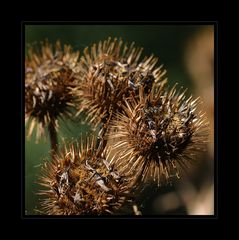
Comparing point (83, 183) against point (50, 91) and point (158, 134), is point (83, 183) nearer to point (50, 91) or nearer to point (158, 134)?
point (158, 134)

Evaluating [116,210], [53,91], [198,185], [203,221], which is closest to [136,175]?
[116,210]

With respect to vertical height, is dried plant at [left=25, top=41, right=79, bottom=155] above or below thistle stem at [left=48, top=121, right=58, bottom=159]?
above

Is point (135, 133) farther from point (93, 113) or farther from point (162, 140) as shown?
point (93, 113)

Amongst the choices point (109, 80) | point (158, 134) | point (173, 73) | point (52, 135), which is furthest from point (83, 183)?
point (173, 73)

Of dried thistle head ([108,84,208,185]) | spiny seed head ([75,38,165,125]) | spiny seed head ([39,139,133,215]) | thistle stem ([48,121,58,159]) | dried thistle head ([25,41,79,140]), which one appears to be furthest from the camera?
dried thistle head ([25,41,79,140])

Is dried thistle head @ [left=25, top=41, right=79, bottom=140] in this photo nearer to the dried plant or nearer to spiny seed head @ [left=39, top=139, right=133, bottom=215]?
the dried plant

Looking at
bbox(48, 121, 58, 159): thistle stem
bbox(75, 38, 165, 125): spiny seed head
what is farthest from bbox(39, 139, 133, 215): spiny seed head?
bbox(48, 121, 58, 159): thistle stem

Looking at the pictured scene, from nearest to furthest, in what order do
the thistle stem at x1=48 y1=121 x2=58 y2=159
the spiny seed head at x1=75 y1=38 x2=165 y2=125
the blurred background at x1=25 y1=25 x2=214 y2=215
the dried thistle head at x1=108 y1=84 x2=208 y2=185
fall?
the dried thistle head at x1=108 y1=84 x2=208 y2=185 → the spiny seed head at x1=75 y1=38 x2=165 y2=125 → the thistle stem at x1=48 y1=121 x2=58 y2=159 → the blurred background at x1=25 y1=25 x2=214 y2=215

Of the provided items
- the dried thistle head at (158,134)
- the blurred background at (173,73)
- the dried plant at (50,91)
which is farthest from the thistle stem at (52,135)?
the dried thistle head at (158,134)
